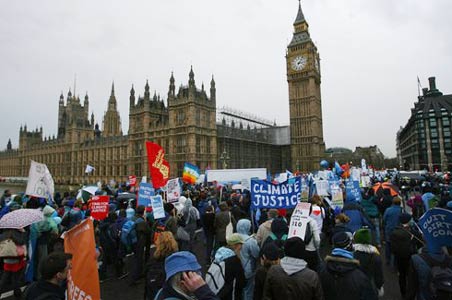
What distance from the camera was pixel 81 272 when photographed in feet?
8.96

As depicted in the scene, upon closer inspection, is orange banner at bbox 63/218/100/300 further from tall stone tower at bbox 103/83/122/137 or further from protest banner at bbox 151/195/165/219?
tall stone tower at bbox 103/83/122/137

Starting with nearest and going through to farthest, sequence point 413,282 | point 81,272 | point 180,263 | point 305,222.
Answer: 1. point 180,263
2. point 81,272
3. point 413,282
4. point 305,222

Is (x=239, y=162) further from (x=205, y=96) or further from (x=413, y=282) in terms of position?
(x=413, y=282)

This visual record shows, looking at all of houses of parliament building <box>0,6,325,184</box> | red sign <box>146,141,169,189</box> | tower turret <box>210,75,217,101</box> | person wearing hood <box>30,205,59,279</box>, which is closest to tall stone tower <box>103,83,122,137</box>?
houses of parliament building <box>0,6,325,184</box>

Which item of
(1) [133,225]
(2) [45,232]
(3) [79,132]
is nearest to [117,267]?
(1) [133,225]

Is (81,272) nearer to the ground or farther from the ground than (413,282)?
farther from the ground

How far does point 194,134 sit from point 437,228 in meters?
38.9

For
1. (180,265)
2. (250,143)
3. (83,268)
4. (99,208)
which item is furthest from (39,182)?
(250,143)

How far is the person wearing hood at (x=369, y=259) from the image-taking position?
13.4ft

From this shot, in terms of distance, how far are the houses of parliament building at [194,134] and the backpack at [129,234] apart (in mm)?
27459

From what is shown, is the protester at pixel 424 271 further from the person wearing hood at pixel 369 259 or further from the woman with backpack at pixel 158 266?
the woman with backpack at pixel 158 266

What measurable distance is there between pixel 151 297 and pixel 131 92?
167ft

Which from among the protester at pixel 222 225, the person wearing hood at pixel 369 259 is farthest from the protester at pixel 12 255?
the person wearing hood at pixel 369 259

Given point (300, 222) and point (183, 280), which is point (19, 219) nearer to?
point (183, 280)
